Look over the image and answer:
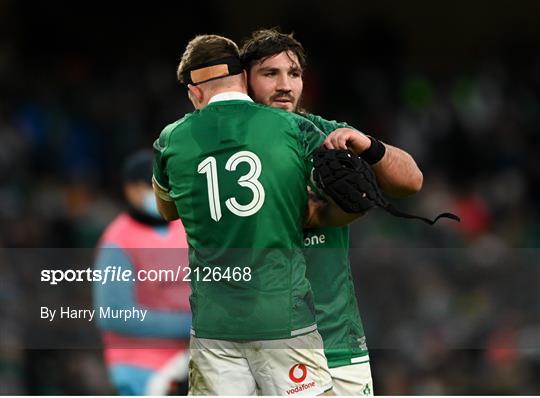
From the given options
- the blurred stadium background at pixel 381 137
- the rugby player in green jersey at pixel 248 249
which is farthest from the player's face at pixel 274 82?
the blurred stadium background at pixel 381 137

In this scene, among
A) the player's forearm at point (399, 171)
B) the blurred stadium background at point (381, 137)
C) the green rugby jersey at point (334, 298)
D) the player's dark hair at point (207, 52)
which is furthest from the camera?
the blurred stadium background at point (381, 137)

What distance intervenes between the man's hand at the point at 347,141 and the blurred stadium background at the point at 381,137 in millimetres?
4489

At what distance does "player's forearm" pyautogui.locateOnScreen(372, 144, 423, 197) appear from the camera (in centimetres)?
428

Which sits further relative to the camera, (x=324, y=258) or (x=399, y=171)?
(x=324, y=258)

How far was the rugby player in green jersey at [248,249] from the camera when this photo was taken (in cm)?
417

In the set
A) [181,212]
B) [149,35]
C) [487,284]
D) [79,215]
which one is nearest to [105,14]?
[149,35]

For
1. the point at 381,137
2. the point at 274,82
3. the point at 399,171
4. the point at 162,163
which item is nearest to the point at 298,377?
the point at 399,171

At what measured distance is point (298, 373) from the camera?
4.18 metres

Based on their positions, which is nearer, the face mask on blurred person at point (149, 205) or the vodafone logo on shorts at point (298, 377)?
the vodafone logo on shorts at point (298, 377)

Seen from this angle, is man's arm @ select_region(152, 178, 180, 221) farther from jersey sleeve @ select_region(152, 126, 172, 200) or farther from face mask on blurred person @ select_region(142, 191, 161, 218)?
face mask on blurred person @ select_region(142, 191, 161, 218)

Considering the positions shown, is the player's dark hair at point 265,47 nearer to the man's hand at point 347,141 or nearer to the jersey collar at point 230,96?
the jersey collar at point 230,96

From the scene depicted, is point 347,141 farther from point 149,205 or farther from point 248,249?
point 149,205

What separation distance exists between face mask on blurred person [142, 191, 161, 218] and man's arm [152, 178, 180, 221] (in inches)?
87.4

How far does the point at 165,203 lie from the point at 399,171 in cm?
85
